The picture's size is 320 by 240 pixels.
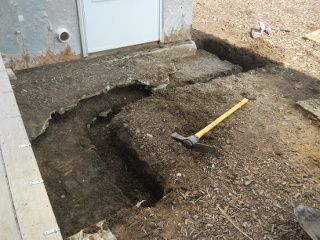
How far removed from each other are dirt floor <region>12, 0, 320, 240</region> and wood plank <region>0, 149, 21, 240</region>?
1.16 m

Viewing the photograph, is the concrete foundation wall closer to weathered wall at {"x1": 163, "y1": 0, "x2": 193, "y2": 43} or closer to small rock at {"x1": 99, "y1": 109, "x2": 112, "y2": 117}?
small rock at {"x1": 99, "y1": 109, "x2": 112, "y2": 117}

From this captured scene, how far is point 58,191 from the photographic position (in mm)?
4094

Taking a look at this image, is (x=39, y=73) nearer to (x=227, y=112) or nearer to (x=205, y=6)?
(x=227, y=112)

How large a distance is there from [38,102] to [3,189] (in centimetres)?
286

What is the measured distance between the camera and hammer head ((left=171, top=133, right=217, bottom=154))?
417 centimetres

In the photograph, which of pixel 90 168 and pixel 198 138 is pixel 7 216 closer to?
pixel 90 168

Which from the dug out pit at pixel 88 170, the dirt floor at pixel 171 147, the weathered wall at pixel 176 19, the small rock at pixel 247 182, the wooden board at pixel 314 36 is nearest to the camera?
the dirt floor at pixel 171 147

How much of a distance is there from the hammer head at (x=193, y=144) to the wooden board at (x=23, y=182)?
7.06 ft

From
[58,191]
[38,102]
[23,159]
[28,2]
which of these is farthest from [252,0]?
[23,159]

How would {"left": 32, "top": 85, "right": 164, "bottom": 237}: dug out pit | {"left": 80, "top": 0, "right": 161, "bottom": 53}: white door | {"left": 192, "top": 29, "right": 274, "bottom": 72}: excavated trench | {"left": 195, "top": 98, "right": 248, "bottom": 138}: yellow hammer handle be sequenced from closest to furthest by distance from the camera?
{"left": 32, "top": 85, "right": 164, "bottom": 237}: dug out pit < {"left": 195, "top": 98, "right": 248, "bottom": 138}: yellow hammer handle < {"left": 80, "top": 0, "right": 161, "bottom": 53}: white door < {"left": 192, "top": 29, "right": 274, "bottom": 72}: excavated trench

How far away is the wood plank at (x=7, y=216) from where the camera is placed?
6.64ft

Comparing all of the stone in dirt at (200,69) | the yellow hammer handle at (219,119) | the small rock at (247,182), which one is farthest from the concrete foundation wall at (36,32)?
the small rock at (247,182)

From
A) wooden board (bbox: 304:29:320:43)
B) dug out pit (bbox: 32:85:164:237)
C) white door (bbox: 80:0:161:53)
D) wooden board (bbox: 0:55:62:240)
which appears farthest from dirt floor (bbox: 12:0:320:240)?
wooden board (bbox: 0:55:62:240)

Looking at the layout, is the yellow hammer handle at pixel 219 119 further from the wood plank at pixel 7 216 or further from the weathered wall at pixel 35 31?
the weathered wall at pixel 35 31
